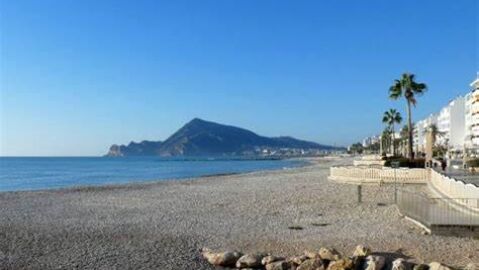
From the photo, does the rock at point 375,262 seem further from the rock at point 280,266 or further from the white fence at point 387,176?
the white fence at point 387,176

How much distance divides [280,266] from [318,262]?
0.78 meters

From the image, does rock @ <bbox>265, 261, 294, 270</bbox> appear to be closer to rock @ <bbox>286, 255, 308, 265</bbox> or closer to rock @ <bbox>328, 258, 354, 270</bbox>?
rock @ <bbox>286, 255, 308, 265</bbox>

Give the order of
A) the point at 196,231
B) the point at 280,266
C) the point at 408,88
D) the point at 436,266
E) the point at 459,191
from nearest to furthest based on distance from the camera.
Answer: the point at 436,266
the point at 280,266
the point at 196,231
the point at 459,191
the point at 408,88

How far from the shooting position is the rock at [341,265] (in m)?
10.5

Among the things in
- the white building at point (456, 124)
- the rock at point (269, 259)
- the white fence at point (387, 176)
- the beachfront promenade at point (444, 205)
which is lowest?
the rock at point (269, 259)

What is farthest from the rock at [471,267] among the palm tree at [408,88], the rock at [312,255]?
the palm tree at [408,88]

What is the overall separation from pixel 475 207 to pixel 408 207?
228cm

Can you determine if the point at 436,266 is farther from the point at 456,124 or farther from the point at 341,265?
the point at 456,124

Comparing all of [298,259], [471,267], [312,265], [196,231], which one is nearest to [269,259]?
[298,259]

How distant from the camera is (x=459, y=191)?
16.3 meters

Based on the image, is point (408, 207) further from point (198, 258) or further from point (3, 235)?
point (3, 235)

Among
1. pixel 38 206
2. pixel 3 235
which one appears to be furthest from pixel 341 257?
pixel 38 206

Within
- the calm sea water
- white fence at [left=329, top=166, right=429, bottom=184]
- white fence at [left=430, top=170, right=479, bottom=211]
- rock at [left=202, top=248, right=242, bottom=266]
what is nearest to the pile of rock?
rock at [left=202, top=248, right=242, bottom=266]

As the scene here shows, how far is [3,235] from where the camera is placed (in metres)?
15.6
